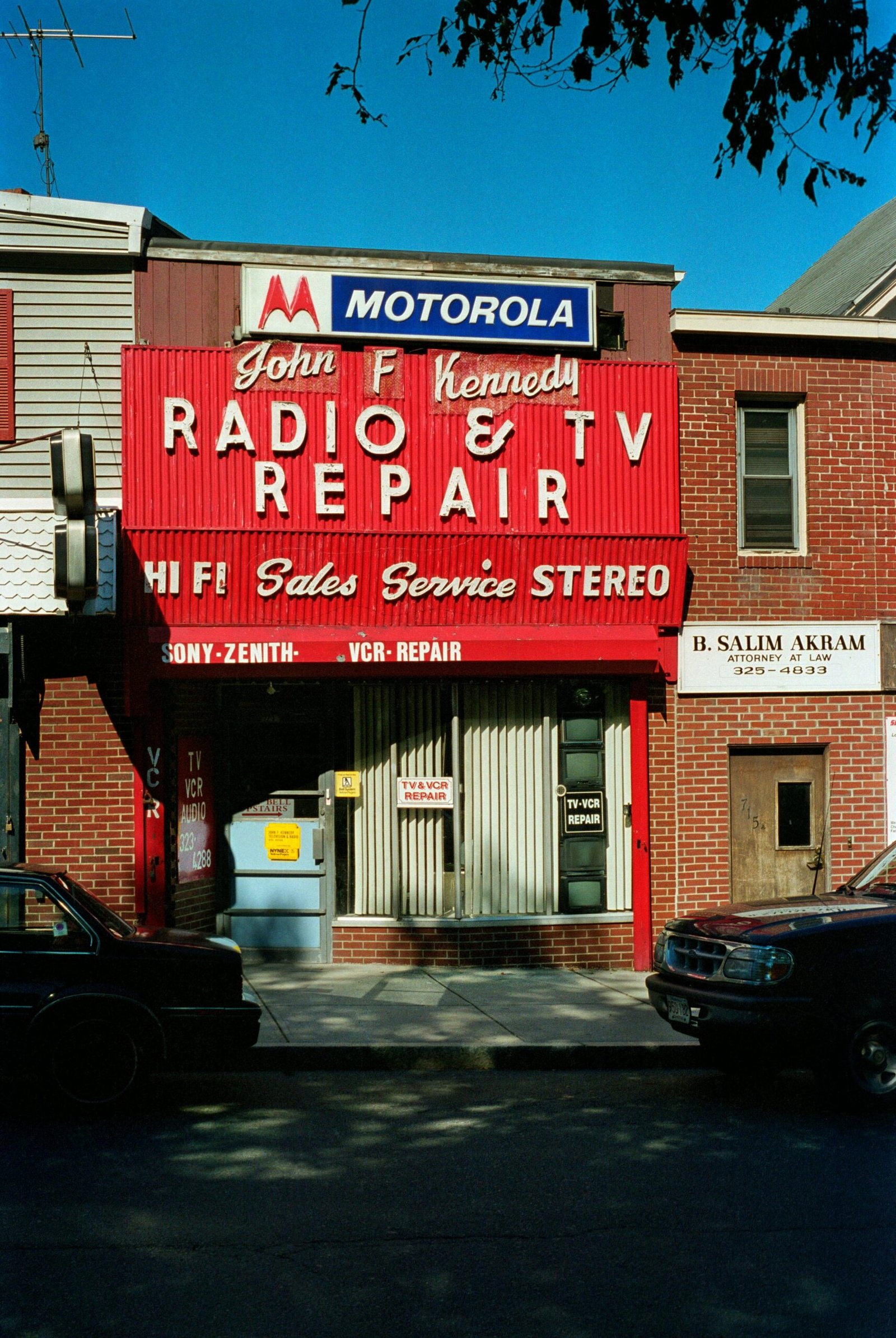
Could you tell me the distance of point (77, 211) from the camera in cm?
1216

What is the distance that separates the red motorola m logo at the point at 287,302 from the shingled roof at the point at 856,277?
22.6 feet

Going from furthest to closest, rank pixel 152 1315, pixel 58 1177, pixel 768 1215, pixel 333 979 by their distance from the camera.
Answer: pixel 333 979 < pixel 58 1177 < pixel 768 1215 < pixel 152 1315

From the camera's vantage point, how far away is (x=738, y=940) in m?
8.12

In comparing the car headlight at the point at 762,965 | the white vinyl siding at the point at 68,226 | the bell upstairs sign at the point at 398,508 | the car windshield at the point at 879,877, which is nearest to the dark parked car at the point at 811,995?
the car headlight at the point at 762,965

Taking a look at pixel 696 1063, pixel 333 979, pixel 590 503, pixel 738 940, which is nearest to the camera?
pixel 738 940

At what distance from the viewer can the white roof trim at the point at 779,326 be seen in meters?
13.0

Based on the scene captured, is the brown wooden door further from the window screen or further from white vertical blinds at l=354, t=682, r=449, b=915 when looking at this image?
white vertical blinds at l=354, t=682, r=449, b=915

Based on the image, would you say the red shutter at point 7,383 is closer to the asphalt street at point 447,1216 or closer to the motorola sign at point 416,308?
the motorola sign at point 416,308

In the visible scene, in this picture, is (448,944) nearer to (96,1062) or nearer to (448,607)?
(448,607)

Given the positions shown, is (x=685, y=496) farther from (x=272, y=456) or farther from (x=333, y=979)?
(x=333, y=979)

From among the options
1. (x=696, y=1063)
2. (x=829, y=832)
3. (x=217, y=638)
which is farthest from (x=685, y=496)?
(x=696, y=1063)

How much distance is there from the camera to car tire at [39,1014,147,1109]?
7656mm

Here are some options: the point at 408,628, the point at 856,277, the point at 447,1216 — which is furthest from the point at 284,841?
the point at 856,277

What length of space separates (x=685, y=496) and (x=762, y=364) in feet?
5.29
